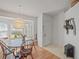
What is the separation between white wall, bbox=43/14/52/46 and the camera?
620cm

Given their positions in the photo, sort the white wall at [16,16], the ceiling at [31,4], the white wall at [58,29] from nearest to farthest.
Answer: the ceiling at [31,4] → the white wall at [16,16] → the white wall at [58,29]

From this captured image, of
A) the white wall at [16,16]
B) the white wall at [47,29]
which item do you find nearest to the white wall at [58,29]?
the white wall at [47,29]

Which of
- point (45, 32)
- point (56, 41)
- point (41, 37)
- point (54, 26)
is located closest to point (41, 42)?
point (41, 37)

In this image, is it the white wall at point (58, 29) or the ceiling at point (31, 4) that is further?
the white wall at point (58, 29)

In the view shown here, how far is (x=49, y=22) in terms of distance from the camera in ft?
22.3

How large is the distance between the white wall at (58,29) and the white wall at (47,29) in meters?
0.33

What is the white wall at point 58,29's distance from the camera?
605cm

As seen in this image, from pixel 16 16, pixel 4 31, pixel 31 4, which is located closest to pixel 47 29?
pixel 16 16

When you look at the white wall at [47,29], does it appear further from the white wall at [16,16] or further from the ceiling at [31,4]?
the ceiling at [31,4]

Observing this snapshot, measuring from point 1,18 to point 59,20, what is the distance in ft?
13.3

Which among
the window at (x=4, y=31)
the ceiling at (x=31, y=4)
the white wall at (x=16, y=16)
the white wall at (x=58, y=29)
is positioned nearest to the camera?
the ceiling at (x=31, y=4)

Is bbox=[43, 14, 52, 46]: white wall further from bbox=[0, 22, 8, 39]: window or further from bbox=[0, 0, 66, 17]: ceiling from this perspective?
bbox=[0, 22, 8, 39]: window

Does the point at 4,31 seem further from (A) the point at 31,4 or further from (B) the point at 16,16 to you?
(A) the point at 31,4

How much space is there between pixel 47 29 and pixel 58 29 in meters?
0.82
